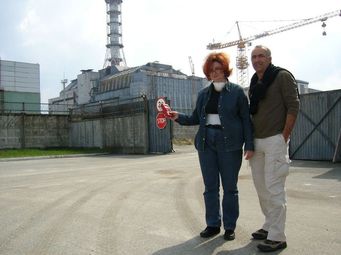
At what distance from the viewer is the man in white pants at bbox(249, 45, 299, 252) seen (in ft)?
14.0

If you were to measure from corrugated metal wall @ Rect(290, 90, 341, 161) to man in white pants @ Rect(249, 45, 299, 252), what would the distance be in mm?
11412

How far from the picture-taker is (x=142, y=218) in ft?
19.9

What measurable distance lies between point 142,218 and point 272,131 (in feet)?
8.29

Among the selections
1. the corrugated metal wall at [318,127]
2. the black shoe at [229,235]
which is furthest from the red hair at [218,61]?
the corrugated metal wall at [318,127]

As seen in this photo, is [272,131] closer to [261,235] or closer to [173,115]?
[261,235]

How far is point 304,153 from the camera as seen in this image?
16.3 metres

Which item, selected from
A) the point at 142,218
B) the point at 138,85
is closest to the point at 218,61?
the point at 142,218

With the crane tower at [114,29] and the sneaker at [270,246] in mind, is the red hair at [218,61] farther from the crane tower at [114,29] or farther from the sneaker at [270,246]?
the crane tower at [114,29]

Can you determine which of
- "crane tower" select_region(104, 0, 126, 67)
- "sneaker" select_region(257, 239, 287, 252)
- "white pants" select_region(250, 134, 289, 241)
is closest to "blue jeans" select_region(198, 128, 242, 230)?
"white pants" select_region(250, 134, 289, 241)

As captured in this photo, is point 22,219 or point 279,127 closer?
point 279,127

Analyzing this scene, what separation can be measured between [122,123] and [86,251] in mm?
21887

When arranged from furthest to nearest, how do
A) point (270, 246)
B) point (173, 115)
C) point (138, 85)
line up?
point (138, 85) → point (173, 115) → point (270, 246)

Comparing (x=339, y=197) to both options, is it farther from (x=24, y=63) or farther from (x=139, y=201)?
(x=24, y=63)

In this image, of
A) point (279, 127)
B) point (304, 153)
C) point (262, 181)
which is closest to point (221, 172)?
point (262, 181)
